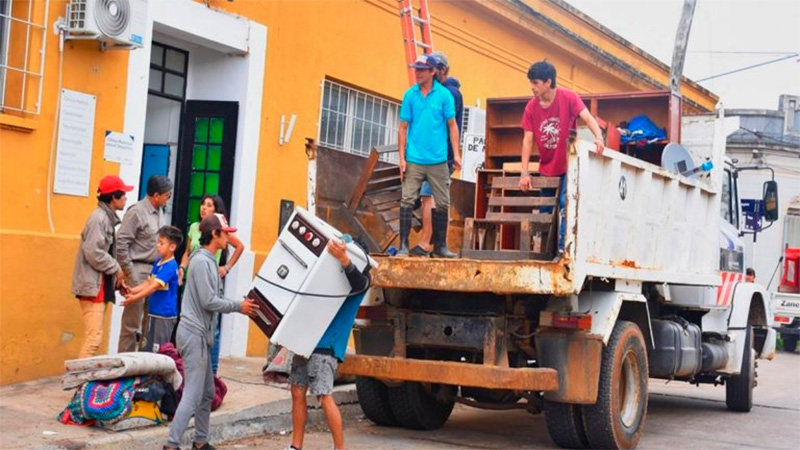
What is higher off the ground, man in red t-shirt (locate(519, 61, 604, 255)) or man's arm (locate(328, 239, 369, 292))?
man in red t-shirt (locate(519, 61, 604, 255))

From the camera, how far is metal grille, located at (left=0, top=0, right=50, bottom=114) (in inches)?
339

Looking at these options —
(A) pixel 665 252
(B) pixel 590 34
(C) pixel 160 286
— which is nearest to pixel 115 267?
(C) pixel 160 286

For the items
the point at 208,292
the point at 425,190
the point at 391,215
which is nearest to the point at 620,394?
the point at 425,190

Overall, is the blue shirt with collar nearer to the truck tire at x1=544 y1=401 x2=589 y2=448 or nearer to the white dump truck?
the white dump truck

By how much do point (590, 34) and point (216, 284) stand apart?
13.8 metres

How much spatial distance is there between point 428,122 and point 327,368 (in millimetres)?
2344

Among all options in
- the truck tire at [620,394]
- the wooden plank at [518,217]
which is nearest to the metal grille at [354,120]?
the wooden plank at [518,217]

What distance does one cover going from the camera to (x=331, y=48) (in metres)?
12.4

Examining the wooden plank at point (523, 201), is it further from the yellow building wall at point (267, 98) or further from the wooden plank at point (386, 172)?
the yellow building wall at point (267, 98)

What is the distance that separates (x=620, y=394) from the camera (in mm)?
8352

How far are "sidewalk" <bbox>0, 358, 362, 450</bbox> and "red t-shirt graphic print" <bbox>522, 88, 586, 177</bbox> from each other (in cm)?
282

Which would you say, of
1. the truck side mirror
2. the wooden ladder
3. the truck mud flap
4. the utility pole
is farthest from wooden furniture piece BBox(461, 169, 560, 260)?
the utility pole

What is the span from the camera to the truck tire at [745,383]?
37.6 feet

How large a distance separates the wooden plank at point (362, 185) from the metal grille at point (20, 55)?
2617mm
